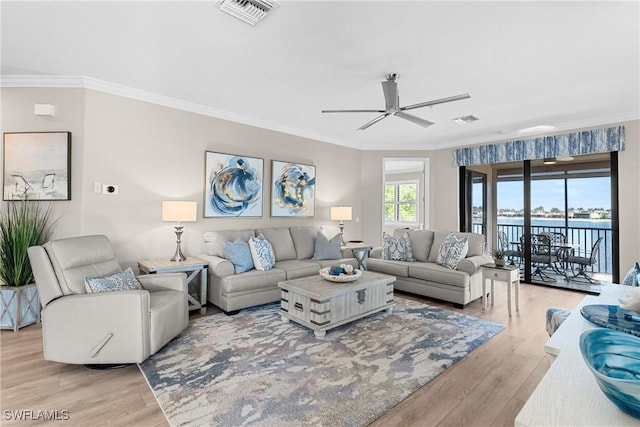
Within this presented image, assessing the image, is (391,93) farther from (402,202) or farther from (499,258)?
(402,202)

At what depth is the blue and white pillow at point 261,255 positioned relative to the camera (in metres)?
3.82

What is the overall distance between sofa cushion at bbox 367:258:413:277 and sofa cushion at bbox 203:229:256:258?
2009 mm

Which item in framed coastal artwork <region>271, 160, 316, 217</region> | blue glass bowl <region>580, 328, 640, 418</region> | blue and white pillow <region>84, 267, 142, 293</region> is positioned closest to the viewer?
blue glass bowl <region>580, 328, 640, 418</region>

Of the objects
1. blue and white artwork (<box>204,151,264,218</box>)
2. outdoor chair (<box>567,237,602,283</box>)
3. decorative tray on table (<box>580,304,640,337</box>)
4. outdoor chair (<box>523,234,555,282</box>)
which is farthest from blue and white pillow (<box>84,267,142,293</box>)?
outdoor chair (<box>567,237,602,283</box>)

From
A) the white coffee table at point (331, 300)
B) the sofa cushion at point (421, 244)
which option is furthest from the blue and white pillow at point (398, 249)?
the white coffee table at point (331, 300)

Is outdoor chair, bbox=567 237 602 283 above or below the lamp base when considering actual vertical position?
below

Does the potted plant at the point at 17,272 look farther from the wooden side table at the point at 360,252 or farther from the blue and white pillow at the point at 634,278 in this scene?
the blue and white pillow at the point at 634,278

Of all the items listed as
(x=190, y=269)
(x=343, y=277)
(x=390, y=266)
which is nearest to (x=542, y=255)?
(x=390, y=266)

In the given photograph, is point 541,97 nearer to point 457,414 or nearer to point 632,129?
point 632,129

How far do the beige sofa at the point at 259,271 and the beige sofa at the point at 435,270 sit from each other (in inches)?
26.6

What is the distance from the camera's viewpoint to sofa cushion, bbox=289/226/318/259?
4.74 meters

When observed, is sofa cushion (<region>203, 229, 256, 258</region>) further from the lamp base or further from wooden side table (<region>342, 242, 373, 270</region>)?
wooden side table (<region>342, 242, 373, 270</region>)

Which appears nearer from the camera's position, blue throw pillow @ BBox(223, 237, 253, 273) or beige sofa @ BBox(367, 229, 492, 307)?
blue throw pillow @ BBox(223, 237, 253, 273)

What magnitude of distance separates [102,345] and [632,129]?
6685 millimetres
